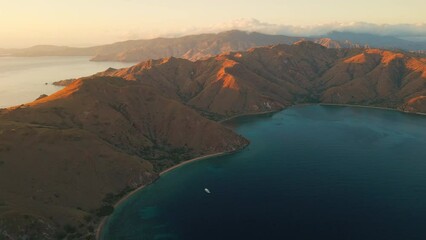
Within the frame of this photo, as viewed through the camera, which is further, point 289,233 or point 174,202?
point 174,202

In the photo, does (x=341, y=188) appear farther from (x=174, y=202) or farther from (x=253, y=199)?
(x=174, y=202)

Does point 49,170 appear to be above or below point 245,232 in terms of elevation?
above

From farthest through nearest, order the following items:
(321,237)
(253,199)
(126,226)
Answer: (253,199) < (126,226) < (321,237)

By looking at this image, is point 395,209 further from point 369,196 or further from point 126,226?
point 126,226

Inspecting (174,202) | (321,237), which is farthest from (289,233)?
(174,202)

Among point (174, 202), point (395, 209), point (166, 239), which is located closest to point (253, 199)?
point (174, 202)

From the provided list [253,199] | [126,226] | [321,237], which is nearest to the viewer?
[321,237]

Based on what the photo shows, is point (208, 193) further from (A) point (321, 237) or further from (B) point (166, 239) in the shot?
(A) point (321, 237)

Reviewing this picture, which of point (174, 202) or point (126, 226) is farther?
point (174, 202)

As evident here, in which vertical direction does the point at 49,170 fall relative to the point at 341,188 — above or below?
above
